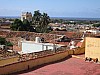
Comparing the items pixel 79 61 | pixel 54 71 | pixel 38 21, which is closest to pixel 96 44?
pixel 79 61

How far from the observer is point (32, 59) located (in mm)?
14461

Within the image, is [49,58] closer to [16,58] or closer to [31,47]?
[16,58]

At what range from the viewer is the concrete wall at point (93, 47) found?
57.1 feet

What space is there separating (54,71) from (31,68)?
4.71 ft

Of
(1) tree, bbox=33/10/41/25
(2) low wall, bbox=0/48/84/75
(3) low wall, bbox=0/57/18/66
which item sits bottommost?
(2) low wall, bbox=0/48/84/75

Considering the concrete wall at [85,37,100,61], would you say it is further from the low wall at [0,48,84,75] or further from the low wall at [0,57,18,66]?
the low wall at [0,57,18,66]

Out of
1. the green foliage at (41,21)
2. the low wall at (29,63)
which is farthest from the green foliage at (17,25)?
the low wall at (29,63)

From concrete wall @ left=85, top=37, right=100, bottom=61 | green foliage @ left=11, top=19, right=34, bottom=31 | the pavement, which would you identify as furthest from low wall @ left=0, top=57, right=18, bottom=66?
green foliage @ left=11, top=19, right=34, bottom=31

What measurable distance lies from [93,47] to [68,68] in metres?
3.76

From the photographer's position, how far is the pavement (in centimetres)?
1356

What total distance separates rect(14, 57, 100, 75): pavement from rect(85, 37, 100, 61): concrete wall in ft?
3.32

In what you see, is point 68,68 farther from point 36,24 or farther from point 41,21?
point 36,24

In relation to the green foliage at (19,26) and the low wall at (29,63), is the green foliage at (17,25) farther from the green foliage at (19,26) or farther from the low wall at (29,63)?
the low wall at (29,63)

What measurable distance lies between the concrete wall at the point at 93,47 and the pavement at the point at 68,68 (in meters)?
1.01
